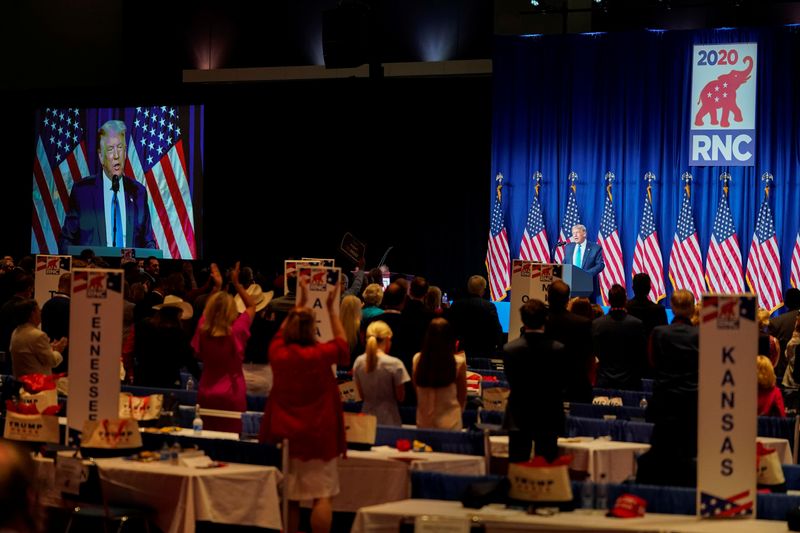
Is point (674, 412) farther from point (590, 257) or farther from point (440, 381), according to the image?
point (590, 257)

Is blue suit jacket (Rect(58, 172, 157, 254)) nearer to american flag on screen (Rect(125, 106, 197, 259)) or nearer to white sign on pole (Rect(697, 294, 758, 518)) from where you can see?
american flag on screen (Rect(125, 106, 197, 259))

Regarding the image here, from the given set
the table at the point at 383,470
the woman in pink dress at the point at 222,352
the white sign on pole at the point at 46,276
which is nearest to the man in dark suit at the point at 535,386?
the table at the point at 383,470

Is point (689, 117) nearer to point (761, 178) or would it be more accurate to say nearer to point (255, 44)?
point (761, 178)

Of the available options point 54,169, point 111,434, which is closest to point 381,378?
point 111,434

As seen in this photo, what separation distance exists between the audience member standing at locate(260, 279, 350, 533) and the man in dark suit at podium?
36.7 feet

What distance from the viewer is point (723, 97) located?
1789 cm

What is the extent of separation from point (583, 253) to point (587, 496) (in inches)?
480

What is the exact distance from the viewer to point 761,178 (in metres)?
17.7

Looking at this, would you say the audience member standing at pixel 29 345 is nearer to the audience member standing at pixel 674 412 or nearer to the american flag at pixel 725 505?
the audience member standing at pixel 674 412

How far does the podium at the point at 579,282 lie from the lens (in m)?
16.4

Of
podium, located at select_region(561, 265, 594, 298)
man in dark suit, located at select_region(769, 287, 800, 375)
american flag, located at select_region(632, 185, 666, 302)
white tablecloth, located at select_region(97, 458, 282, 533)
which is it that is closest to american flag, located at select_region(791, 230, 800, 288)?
american flag, located at select_region(632, 185, 666, 302)

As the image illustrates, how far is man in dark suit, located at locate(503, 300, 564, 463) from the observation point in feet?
22.3

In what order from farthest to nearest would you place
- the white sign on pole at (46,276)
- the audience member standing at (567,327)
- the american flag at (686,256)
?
the american flag at (686,256), the white sign on pole at (46,276), the audience member standing at (567,327)

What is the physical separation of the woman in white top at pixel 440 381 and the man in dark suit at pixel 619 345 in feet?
6.13
